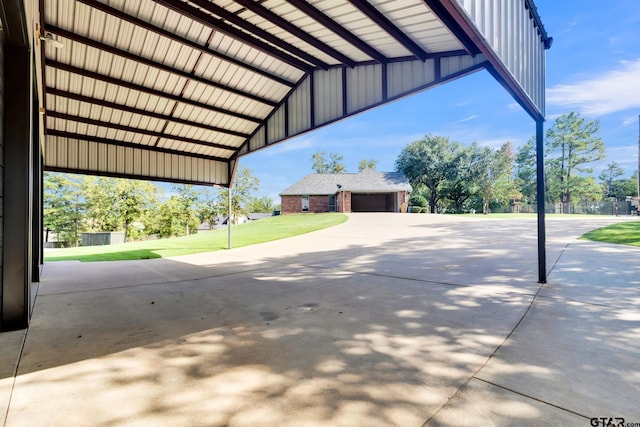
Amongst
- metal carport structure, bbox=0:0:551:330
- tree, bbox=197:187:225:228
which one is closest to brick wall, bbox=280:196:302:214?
tree, bbox=197:187:225:228

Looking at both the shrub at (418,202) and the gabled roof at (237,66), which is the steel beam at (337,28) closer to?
the gabled roof at (237,66)

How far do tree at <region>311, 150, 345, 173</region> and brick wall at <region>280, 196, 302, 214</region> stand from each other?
20956 mm

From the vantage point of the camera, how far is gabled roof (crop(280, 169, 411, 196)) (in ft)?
106

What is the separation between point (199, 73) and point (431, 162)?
36.9 m

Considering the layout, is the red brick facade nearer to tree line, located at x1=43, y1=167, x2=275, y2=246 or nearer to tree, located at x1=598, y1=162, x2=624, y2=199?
tree line, located at x1=43, y1=167, x2=275, y2=246

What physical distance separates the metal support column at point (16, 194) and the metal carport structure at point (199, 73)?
0.04 feet

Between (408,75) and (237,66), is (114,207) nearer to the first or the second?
(237,66)

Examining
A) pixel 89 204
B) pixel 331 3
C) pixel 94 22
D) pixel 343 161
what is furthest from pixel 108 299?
pixel 343 161

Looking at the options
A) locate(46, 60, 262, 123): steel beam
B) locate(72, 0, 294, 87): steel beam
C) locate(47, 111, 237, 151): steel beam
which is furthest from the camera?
locate(47, 111, 237, 151): steel beam

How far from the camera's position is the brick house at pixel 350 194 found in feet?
105

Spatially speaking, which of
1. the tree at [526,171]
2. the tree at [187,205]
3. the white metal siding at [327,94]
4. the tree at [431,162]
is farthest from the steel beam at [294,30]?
the tree at [526,171]

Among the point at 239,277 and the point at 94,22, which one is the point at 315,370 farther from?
the point at 94,22

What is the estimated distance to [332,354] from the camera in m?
2.63

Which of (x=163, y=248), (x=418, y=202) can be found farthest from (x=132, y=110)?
(x=418, y=202)
